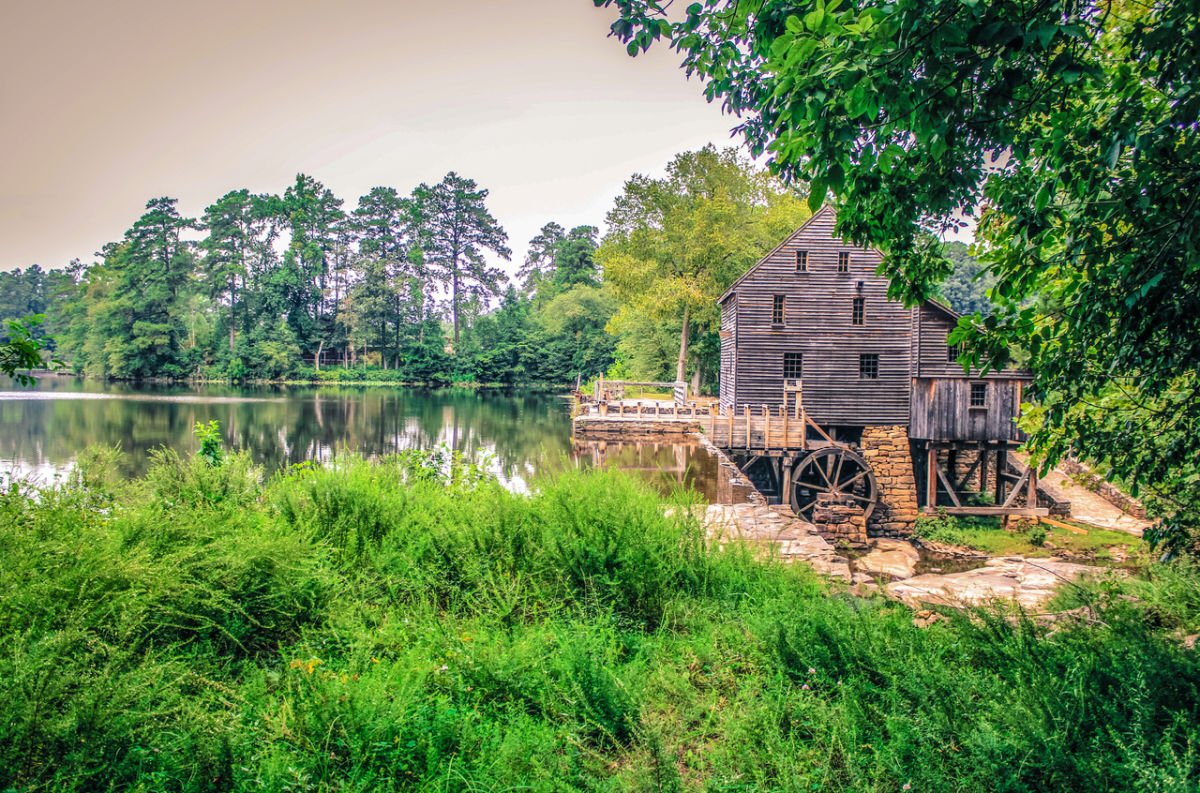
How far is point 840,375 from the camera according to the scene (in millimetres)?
19656

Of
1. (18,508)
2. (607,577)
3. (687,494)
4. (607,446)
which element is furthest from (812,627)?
(607,446)

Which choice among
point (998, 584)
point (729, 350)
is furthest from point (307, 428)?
point (998, 584)

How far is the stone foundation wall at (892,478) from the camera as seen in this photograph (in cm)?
1822

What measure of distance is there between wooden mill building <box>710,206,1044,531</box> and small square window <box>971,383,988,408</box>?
794 mm

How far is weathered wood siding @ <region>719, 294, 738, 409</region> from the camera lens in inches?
806

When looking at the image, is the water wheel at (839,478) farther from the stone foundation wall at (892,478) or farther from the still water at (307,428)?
the still water at (307,428)

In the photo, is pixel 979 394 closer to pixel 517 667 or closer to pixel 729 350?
pixel 729 350

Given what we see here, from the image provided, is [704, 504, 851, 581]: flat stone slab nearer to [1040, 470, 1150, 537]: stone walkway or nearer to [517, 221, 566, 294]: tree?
[1040, 470, 1150, 537]: stone walkway

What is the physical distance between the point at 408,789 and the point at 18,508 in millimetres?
3448

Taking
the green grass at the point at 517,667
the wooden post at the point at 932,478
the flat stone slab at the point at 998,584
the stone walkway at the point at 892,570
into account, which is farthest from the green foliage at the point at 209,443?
the wooden post at the point at 932,478

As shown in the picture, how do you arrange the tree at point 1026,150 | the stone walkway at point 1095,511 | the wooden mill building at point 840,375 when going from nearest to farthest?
1. the tree at point 1026,150
2. the stone walkway at point 1095,511
3. the wooden mill building at point 840,375

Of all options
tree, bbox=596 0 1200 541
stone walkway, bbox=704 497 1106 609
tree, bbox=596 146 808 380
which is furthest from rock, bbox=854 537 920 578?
tree, bbox=596 146 808 380

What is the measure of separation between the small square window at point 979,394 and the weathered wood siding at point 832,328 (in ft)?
5.82

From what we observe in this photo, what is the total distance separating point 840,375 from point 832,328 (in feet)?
4.70
